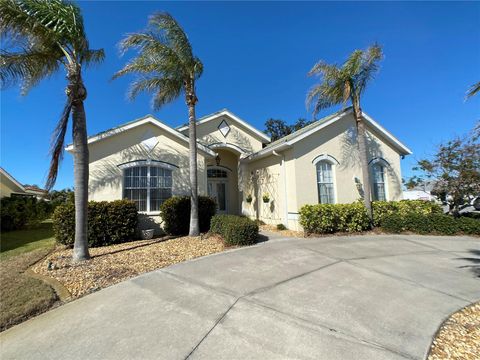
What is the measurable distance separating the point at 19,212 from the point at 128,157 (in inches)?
407

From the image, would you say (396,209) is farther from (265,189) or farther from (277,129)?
(277,129)

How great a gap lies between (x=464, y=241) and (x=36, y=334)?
1329 cm

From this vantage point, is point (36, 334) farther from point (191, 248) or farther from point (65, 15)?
point (65, 15)

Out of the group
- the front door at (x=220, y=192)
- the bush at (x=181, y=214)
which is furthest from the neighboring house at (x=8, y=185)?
the bush at (x=181, y=214)

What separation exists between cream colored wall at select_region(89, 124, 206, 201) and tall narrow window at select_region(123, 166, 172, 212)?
0.31 metres

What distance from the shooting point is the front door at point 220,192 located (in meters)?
16.9

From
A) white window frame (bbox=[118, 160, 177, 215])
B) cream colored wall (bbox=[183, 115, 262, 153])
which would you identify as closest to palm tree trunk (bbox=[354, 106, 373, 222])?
cream colored wall (bbox=[183, 115, 262, 153])

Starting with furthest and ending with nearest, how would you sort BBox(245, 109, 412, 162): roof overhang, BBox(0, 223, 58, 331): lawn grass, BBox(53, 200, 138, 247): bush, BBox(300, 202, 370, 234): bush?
BBox(245, 109, 412, 162): roof overhang, BBox(300, 202, 370, 234): bush, BBox(53, 200, 138, 247): bush, BBox(0, 223, 58, 331): lawn grass

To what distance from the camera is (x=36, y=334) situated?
375cm

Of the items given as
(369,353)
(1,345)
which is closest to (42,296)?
(1,345)

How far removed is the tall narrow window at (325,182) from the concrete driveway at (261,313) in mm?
6183

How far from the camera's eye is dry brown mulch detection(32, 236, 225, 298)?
574 cm

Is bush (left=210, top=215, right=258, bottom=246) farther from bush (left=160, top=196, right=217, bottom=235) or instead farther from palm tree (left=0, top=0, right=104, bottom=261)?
palm tree (left=0, top=0, right=104, bottom=261)

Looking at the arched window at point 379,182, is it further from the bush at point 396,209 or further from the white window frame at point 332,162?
the white window frame at point 332,162
